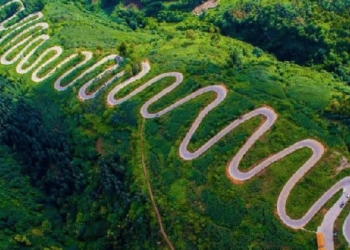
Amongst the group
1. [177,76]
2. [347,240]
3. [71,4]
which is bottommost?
[347,240]

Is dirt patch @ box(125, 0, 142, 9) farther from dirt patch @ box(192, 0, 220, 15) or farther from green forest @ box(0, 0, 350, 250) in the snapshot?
dirt patch @ box(192, 0, 220, 15)

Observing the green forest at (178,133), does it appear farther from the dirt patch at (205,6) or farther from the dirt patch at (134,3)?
the dirt patch at (134,3)

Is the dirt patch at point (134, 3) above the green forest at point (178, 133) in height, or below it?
above

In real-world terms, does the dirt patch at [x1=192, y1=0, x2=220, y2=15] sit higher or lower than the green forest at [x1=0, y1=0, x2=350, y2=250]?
higher

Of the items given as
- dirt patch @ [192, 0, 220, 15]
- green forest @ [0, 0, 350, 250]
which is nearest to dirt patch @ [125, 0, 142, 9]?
green forest @ [0, 0, 350, 250]

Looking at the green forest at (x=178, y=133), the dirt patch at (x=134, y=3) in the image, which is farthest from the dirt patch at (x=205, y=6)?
the dirt patch at (x=134, y=3)

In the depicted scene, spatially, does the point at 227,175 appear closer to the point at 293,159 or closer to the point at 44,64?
the point at 293,159

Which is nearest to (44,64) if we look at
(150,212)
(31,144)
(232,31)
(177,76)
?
(31,144)

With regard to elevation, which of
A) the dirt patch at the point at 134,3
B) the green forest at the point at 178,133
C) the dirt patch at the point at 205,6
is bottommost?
the green forest at the point at 178,133
